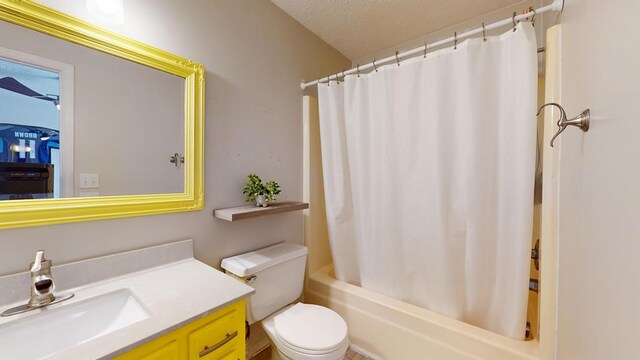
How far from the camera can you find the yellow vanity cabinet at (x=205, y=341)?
2.40 ft

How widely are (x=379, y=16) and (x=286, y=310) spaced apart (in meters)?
2.09

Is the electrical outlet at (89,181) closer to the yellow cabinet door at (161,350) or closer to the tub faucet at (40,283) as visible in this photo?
the tub faucet at (40,283)

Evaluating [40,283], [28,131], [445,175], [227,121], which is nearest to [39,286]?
[40,283]

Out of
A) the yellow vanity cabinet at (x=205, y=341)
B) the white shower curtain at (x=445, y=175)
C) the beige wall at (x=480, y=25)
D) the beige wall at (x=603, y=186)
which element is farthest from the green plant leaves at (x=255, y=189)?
the beige wall at (x=480, y=25)

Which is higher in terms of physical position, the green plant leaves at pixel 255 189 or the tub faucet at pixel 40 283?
the green plant leaves at pixel 255 189

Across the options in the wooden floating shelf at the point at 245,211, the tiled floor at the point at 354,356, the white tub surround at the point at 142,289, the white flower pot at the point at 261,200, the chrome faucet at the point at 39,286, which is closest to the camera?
the white tub surround at the point at 142,289

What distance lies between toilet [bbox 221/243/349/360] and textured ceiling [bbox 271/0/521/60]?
5.46 feet

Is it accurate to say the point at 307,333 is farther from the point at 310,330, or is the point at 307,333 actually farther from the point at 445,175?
the point at 445,175

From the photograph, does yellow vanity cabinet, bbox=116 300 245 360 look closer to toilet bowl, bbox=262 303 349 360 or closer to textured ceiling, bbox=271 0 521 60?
toilet bowl, bbox=262 303 349 360

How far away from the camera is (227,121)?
56.9 inches

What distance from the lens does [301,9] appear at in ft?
5.64

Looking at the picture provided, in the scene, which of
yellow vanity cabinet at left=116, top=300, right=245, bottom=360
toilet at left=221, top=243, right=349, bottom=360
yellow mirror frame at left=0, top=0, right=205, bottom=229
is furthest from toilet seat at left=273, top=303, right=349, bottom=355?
yellow mirror frame at left=0, top=0, right=205, bottom=229

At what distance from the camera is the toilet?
1.20m

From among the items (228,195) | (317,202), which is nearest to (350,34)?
(317,202)
